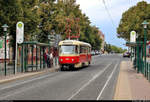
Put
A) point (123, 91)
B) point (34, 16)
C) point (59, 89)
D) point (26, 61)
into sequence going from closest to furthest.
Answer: point (123, 91), point (59, 89), point (26, 61), point (34, 16)

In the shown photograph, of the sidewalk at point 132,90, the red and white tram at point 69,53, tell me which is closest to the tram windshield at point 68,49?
the red and white tram at point 69,53

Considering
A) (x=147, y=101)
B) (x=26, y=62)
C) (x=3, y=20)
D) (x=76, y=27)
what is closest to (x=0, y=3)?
(x=3, y=20)

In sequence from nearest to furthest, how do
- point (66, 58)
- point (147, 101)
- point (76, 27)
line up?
point (147, 101) → point (66, 58) → point (76, 27)

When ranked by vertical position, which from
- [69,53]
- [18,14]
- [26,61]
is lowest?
[26,61]

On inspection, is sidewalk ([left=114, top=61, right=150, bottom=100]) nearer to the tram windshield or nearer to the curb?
the curb

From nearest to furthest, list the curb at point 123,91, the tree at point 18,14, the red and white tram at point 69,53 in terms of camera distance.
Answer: the curb at point 123,91, the tree at point 18,14, the red and white tram at point 69,53

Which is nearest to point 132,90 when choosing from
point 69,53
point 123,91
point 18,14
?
point 123,91

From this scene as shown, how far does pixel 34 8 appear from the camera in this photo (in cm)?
3553

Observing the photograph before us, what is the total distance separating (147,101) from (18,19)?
20.7 metres

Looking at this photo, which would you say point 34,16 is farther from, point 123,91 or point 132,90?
point 123,91

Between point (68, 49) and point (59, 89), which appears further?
point (68, 49)

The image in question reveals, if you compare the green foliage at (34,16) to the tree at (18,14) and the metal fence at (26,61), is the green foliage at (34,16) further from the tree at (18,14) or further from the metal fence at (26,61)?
the metal fence at (26,61)

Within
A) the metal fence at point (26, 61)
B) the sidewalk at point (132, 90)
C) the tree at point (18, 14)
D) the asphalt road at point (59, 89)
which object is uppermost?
the tree at point (18, 14)

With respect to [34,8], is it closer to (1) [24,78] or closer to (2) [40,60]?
(2) [40,60]
